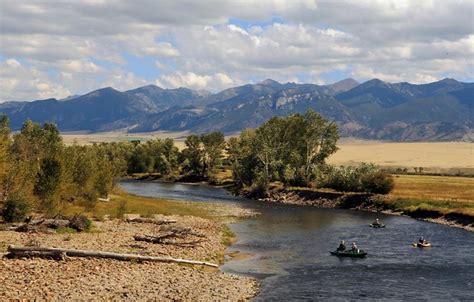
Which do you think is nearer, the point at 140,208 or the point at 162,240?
the point at 162,240

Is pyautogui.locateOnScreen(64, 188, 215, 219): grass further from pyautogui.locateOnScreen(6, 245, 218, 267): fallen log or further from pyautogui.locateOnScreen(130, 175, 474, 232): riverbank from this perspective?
pyautogui.locateOnScreen(130, 175, 474, 232): riverbank

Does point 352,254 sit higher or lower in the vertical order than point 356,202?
lower

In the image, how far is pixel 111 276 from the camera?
160 ft

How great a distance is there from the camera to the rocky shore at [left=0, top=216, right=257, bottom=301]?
4297cm

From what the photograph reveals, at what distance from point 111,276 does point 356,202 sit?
9136 cm

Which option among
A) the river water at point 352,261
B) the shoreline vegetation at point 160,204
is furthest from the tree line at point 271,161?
the river water at point 352,261

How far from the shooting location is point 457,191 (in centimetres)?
13600

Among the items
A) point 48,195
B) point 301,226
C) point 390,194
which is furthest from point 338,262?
point 390,194

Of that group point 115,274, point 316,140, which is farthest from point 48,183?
point 316,140

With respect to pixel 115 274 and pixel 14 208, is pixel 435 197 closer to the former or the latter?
pixel 14 208

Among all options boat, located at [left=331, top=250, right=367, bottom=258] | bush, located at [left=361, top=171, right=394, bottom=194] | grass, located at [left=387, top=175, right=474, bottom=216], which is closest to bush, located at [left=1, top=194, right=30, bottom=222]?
boat, located at [left=331, top=250, right=367, bottom=258]

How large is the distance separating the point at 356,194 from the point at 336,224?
35.2m

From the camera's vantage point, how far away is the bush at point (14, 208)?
71.2 m

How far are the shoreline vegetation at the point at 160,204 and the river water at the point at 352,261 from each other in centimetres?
434
